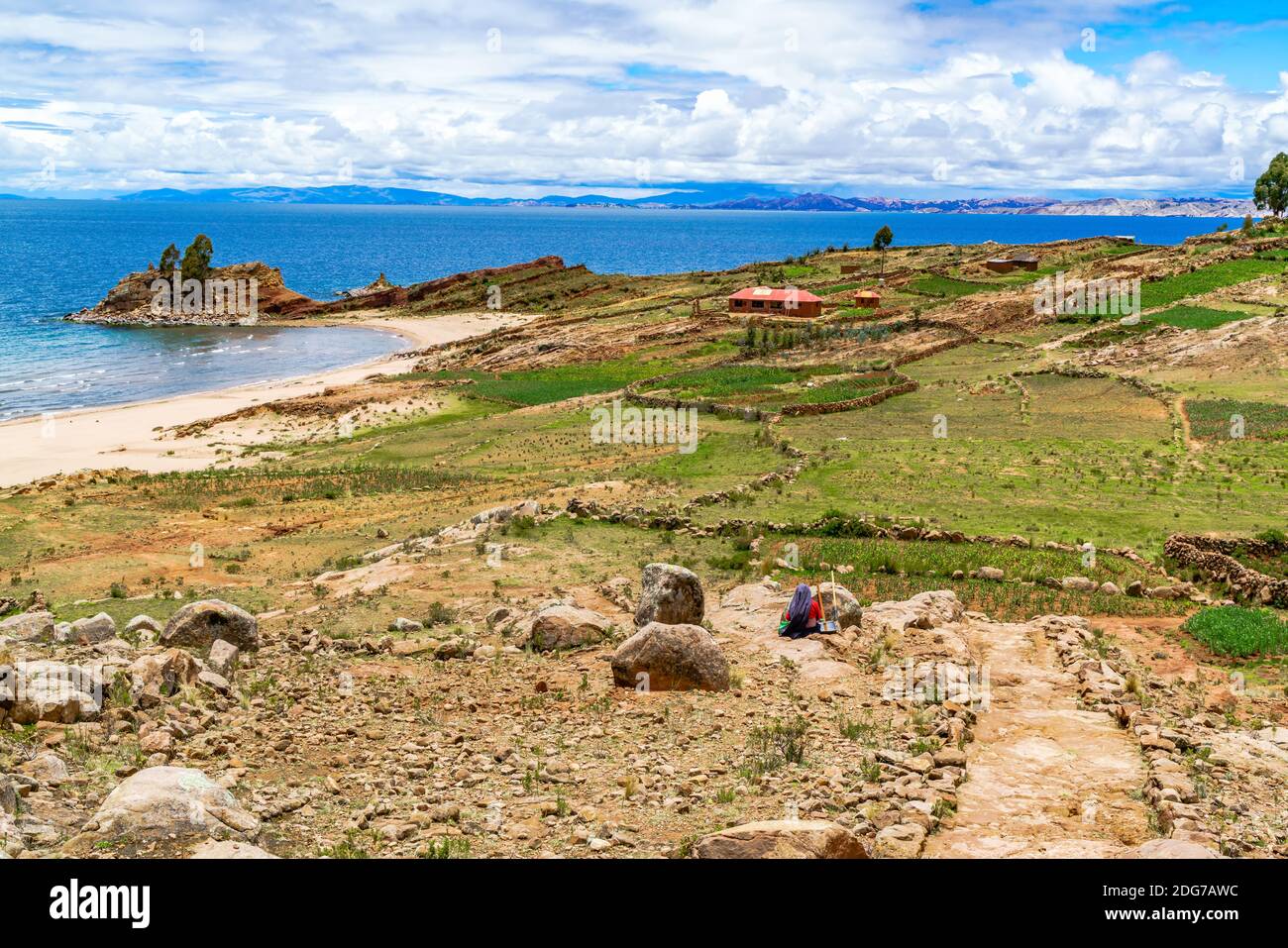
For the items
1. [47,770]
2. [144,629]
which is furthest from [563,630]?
[47,770]

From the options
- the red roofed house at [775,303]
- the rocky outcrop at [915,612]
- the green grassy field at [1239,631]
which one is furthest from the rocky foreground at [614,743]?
the red roofed house at [775,303]

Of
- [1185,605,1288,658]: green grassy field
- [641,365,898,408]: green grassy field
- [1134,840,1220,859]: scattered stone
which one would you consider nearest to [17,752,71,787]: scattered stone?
[1134,840,1220,859]: scattered stone

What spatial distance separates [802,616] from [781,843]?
35.3ft

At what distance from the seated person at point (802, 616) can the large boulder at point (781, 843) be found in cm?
1023

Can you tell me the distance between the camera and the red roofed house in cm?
8731

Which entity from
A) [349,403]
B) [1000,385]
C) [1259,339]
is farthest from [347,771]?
[1259,339]

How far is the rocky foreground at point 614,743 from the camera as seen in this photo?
11.3 meters

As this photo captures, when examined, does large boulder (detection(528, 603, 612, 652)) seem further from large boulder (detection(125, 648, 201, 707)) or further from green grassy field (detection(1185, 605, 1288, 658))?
green grassy field (detection(1185, 605, 1288, 658))

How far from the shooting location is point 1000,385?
61.4m

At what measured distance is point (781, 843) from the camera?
963cm

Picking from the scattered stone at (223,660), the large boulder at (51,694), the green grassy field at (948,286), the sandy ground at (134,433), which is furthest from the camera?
the green grassy field at (948,286)

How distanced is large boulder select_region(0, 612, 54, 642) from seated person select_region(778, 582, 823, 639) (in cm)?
1457

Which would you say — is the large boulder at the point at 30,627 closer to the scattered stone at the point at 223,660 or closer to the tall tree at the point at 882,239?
the scattered stone at the point at 223,660
